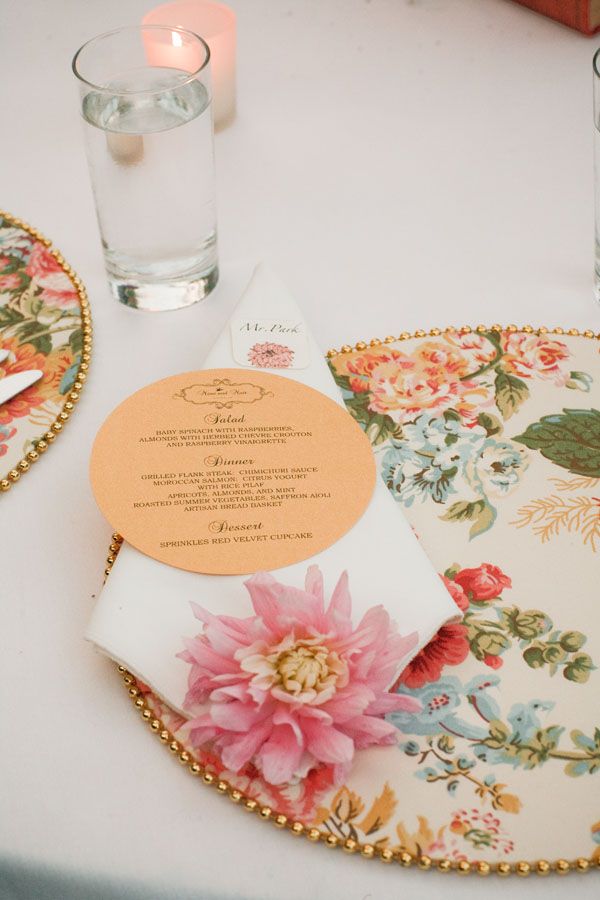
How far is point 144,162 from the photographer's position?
2.16 feet

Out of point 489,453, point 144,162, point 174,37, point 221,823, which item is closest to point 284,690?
point 221,823

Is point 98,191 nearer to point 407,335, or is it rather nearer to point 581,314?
point 407,335

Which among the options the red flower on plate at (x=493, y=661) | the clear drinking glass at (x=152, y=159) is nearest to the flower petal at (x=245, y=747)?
the red flower on plate at (x=493, y=661)

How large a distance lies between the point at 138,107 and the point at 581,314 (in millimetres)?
337

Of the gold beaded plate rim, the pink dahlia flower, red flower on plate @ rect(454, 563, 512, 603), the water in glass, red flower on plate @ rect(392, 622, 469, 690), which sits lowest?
red flower on plate @ rect(392, 622, 469, 690)

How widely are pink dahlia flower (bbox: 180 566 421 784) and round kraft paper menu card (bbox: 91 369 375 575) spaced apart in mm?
63

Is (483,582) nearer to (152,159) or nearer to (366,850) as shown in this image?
(366,850)

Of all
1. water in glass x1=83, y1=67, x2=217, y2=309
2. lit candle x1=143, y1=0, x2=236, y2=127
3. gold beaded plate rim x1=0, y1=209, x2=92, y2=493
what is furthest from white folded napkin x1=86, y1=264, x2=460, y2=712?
lit candle x1=143, y1=0, x2=236, y2=127

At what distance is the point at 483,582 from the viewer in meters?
0.53

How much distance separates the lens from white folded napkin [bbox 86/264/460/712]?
0.48 m

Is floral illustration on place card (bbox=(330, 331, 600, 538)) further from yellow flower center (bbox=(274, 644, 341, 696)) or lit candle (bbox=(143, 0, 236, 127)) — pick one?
lit candle (bbox=(143, 0, 236, 127))

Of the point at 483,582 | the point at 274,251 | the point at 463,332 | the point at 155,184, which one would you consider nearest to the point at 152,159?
the point at 155,184

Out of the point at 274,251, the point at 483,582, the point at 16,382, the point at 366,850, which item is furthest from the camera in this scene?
the point at 274,251

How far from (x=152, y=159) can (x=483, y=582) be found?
1.16ft
